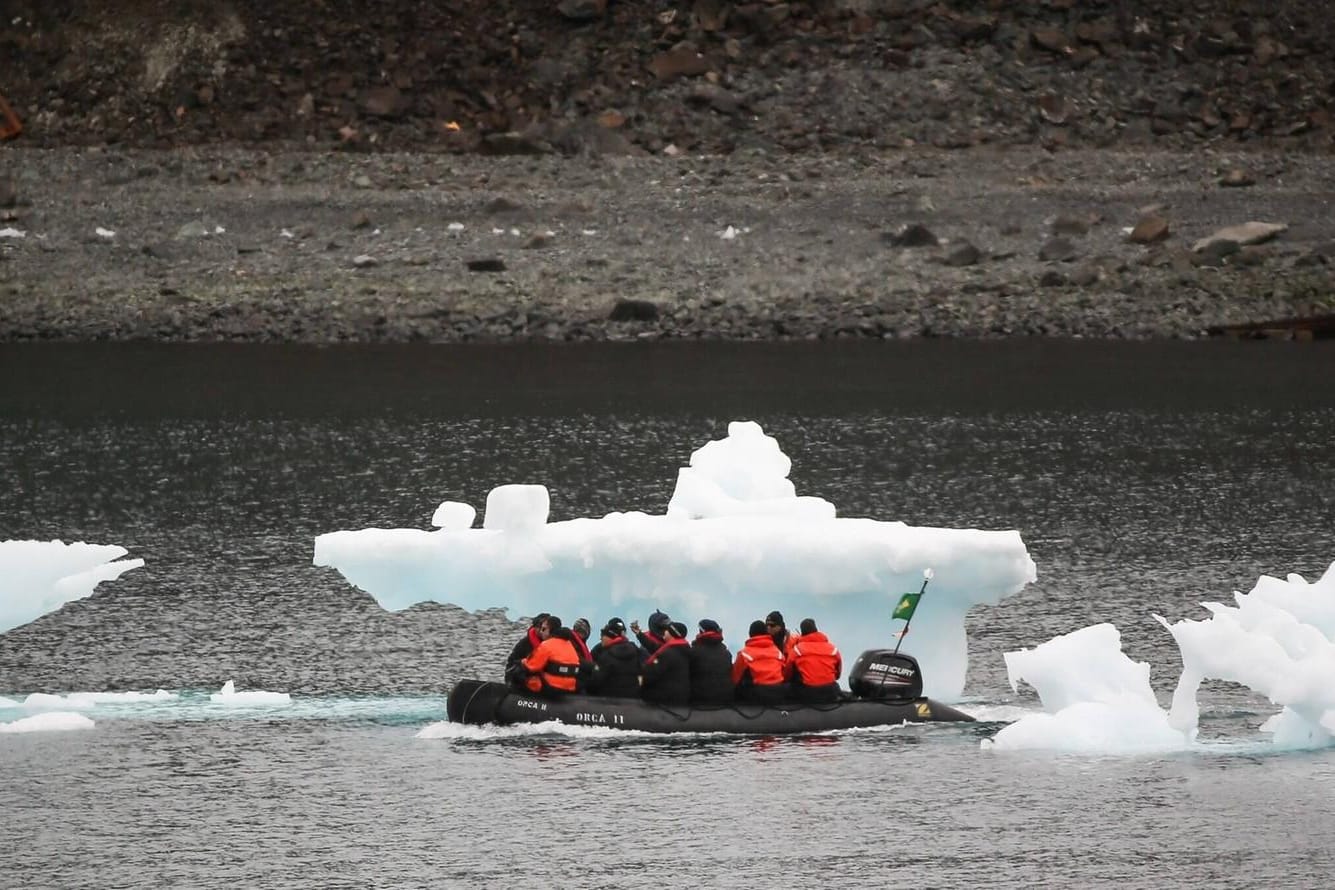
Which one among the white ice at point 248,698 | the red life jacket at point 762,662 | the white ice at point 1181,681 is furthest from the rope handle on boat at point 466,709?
the white ice at point 1181,681

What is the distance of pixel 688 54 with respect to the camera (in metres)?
68.1

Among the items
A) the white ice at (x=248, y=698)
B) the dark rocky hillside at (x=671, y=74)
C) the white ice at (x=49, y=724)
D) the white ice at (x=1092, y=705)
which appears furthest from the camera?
the dark rocky hillside at (x=671, y=74)

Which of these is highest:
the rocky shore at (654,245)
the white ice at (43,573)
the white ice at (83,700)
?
the rocky shore at (654,245)

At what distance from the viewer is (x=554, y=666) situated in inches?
953

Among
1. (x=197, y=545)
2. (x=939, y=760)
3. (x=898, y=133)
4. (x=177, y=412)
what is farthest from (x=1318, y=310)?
(x=939, y=760)

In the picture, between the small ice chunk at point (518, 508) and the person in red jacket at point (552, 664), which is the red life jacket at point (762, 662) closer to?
the person in red jacket at point (552, 664)

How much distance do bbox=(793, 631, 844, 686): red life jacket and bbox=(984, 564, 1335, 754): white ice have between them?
1901 mm

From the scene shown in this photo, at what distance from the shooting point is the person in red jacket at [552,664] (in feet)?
79.2

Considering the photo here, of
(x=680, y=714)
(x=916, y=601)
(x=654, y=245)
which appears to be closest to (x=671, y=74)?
(x=654, y=245)

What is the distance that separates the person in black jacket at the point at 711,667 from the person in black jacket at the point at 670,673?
0.11m

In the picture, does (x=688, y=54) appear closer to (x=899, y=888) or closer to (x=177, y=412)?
(x=177, y=412)

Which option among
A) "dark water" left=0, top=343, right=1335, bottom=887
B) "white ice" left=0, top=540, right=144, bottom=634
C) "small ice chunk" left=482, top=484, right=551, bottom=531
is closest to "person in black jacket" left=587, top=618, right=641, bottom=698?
"dark water" left=0, top=343, right=1335, bottom=887

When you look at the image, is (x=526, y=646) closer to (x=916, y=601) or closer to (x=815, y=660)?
(x=815, y=660)

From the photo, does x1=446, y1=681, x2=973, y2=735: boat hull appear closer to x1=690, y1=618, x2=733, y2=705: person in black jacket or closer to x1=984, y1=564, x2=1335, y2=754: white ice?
x1=690, y1=618, x2=733, y2=705: person in black jacket
